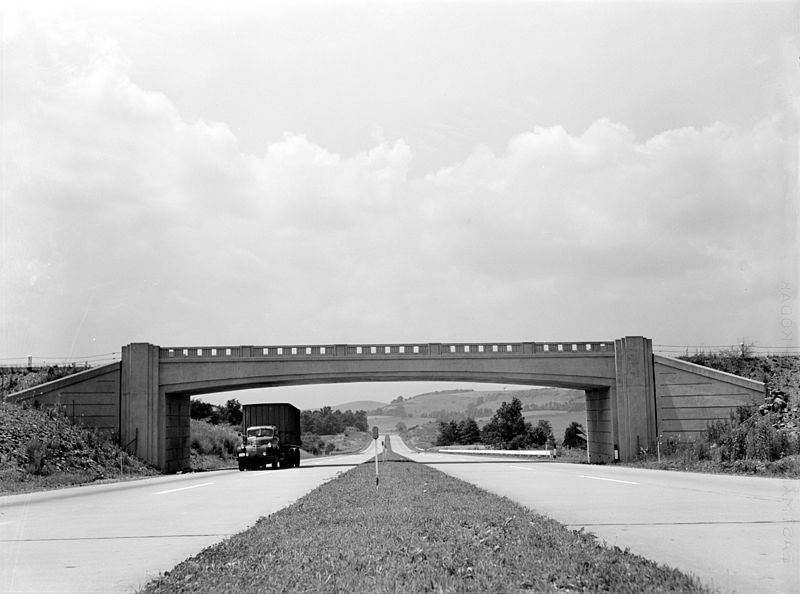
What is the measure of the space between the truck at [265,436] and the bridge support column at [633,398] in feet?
64.4

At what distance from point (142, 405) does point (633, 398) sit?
28908 mm

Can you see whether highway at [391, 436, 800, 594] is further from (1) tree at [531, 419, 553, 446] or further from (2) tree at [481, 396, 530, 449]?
(2) tree at [481, 396, 530, 449]

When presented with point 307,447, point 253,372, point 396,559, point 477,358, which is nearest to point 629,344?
point 477,358

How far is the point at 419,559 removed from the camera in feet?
28.3

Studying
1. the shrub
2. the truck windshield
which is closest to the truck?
the truck windshield

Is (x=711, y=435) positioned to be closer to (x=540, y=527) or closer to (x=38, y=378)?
(x=540, y=527)

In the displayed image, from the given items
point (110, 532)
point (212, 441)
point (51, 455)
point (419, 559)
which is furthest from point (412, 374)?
point (419, 559)

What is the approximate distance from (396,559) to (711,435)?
30120 mm

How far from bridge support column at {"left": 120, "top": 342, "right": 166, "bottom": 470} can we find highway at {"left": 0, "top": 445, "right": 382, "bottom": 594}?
932 inches

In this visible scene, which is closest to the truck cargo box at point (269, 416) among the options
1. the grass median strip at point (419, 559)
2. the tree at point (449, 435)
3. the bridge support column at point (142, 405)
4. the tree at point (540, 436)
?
the bridge support column at point (142, 405)

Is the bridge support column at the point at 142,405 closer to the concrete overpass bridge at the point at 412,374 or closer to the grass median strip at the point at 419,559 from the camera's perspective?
the concrete overpass bridge at the point at 412,374

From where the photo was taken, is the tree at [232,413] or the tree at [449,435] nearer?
the tree at [232,413]

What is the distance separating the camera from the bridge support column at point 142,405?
46.3 metres

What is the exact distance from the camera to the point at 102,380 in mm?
46156
